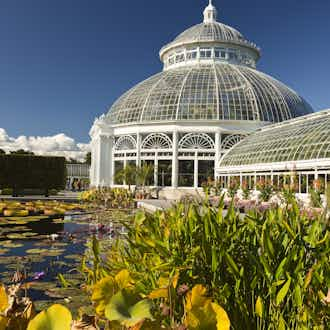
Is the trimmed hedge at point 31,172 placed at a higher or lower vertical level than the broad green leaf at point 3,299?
higher

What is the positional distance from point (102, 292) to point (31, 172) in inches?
1293

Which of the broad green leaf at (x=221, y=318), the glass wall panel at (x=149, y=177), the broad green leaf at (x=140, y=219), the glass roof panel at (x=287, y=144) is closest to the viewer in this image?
the broad green leaf at (x=221, y=318)

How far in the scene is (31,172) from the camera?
32312 mm

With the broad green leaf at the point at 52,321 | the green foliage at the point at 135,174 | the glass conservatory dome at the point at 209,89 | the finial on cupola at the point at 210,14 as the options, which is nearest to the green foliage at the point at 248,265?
the broad green leaf at the point at 52,321

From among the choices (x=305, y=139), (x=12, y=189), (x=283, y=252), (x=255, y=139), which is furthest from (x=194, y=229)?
(x=12, y=189)

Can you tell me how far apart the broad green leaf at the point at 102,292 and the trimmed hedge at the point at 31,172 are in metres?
31.6

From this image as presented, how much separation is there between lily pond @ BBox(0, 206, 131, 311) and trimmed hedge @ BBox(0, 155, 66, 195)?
18716 millimetres

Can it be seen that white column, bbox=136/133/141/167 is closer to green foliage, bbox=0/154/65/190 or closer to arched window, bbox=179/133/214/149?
arched window, bbox=179/133/214/149

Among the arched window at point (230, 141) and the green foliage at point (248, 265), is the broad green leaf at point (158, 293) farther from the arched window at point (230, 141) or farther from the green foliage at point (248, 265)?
the arched window at point (230, 141)

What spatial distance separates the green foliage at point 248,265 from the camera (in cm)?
223

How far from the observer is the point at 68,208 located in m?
18.5

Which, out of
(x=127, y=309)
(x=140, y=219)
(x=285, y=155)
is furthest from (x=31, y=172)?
(x=127, y=309)

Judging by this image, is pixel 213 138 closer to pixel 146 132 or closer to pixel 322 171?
pixel 146 132

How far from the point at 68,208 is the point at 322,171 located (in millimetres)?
14251
